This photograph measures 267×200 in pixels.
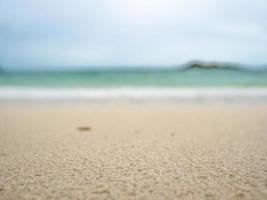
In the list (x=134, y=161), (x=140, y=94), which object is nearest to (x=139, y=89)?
(x=140, y=94)

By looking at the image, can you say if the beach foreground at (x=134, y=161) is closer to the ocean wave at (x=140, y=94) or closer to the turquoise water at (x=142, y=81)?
the ocean wave at (x=140, y=94)

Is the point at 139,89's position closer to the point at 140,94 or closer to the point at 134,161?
the point at 140,94

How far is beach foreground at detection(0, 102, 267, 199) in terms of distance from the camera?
5.06ft

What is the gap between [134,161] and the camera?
81.4 inches

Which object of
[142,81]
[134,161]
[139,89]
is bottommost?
[134,161]

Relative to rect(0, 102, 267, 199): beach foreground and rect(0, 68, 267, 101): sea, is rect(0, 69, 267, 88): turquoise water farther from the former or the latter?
rect(0, 102, 267, 199): beach foreground

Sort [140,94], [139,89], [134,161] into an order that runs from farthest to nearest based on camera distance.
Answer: [139,89] < [140,94] < [134,161]

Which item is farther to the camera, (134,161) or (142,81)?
(142,81)

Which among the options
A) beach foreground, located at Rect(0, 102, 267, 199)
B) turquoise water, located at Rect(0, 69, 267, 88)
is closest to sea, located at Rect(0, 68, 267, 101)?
turquoise water, located at Rect(0, 69, 267, 88)

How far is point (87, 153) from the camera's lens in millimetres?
2301

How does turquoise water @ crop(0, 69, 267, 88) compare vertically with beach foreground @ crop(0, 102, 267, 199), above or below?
above

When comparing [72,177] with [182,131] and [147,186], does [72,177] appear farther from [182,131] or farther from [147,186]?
[182,131]

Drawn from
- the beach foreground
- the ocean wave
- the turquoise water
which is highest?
the turquoise water

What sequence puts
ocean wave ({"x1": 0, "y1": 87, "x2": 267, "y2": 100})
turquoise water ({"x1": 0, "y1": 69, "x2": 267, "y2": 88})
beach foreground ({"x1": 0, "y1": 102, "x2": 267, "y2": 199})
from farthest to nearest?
turquoise water ({"x1": 0, "y1": 69, "x2": 267, "y2": 88}), ocean wave ({"x1": 0, "y1": 87, "x2": 267, "y2": 100}), beach foreground ({"x1": 0, "y1": 102, "x2": 267, "y2": 199})
